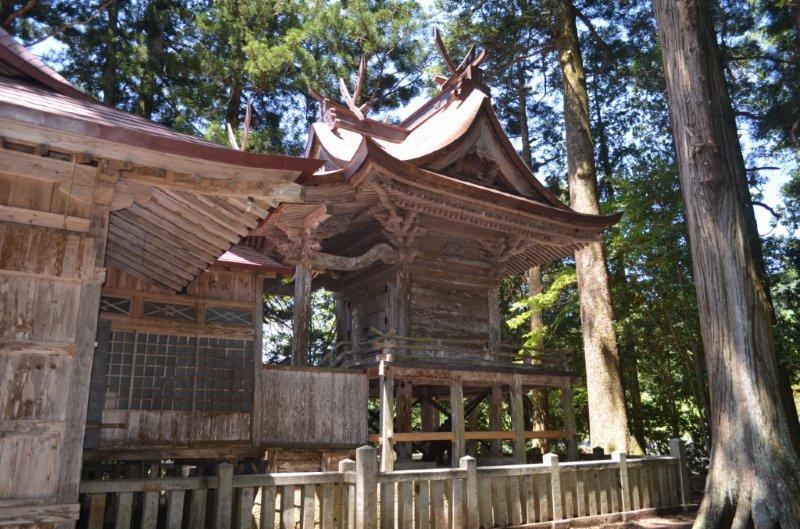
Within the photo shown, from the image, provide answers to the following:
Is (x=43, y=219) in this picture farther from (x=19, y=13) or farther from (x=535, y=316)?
(x=19, y=13)

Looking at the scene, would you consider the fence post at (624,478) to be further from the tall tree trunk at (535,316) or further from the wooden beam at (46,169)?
the tall tree trunk at (535,316)

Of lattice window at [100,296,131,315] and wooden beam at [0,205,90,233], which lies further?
lattice window at [100,296,131,315]

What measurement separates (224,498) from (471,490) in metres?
2.99

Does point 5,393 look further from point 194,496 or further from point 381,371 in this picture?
point 381,371

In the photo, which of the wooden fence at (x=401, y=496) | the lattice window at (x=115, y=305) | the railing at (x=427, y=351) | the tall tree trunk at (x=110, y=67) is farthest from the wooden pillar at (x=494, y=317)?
the tall tree trunk at (x=110, y=67)

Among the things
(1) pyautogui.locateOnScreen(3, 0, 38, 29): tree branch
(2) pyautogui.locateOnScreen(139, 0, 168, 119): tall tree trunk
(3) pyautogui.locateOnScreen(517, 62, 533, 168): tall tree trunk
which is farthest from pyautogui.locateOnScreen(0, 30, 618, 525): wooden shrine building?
(1) pyautogui.locateOnScreen(3, 0, 38, 29): tree branch

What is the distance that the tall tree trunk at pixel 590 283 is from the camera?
41.5ft

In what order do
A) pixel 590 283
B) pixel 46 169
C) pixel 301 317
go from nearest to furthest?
pixel 46 169 < pixel 301 317 < pixel 590 283

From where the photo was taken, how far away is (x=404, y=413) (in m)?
12.5

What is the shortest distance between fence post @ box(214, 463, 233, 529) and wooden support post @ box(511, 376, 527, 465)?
7622 millimetres

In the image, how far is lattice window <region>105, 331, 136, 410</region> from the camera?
8523 millimetres

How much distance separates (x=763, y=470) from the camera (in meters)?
6.83

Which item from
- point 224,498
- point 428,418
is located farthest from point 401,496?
point 428,418

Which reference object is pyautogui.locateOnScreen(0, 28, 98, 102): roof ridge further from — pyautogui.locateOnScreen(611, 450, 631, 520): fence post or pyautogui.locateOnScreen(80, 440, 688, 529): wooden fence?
pyautogui.locateOnScreen(611, 450, 631, 520): fence post
